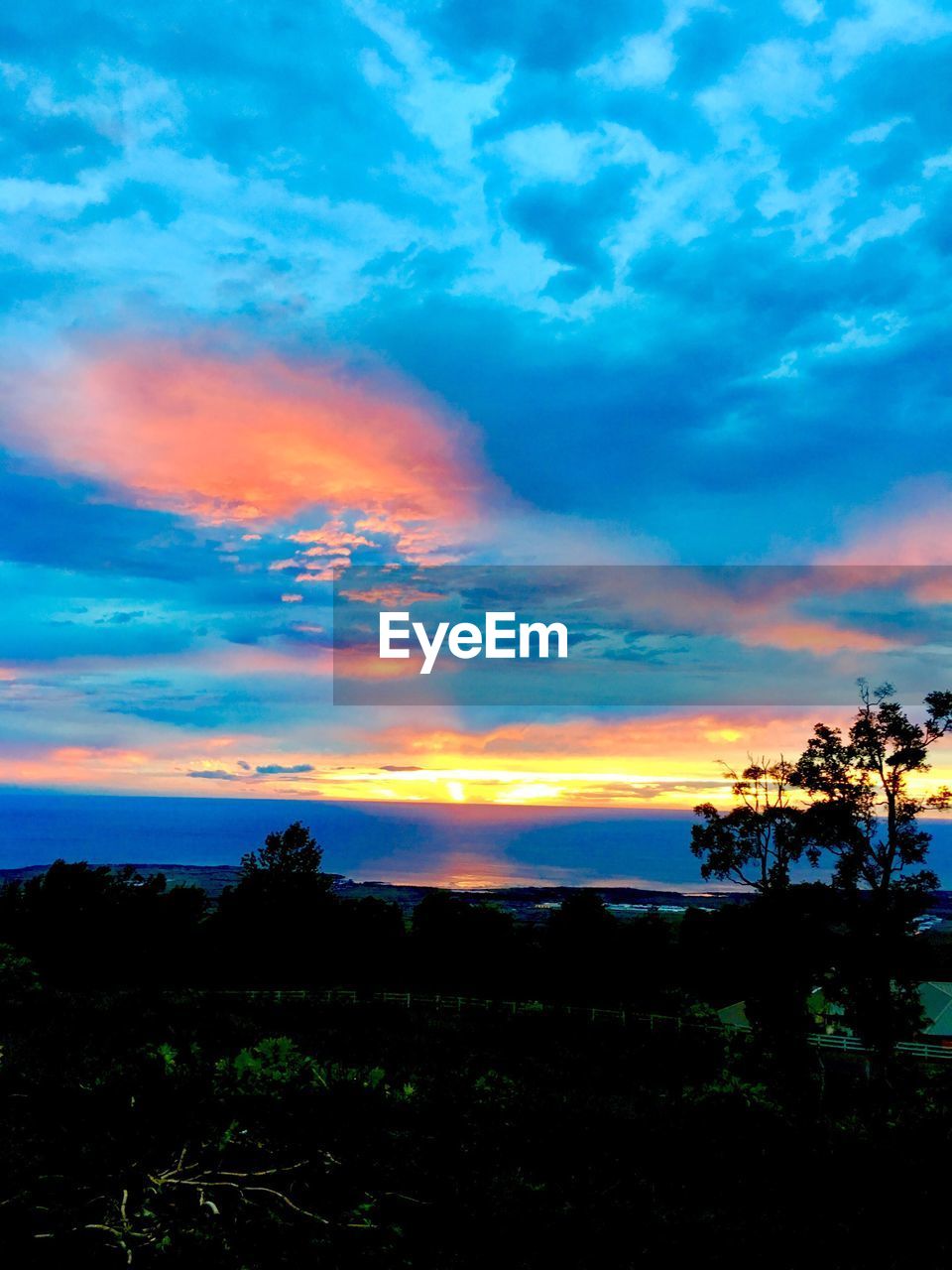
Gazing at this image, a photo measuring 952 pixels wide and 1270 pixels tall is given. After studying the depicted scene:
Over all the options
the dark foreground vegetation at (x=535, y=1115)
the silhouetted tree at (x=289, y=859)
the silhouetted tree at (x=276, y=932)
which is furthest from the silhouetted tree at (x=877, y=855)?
the silhouetted tree at (x=289, y=859)

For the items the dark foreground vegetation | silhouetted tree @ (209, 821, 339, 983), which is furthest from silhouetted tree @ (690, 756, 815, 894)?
silhouetted tree @ (209, 821, 339, 983)

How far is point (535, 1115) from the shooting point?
22.1 feet

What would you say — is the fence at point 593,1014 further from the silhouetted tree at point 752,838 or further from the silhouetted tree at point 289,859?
the silhouetted tree at point 289,859

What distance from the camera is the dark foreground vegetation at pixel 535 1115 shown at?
4.11m

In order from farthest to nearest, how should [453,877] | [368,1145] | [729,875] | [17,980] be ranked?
[453,877] → [729,875] → [17,980] → [368,1145]

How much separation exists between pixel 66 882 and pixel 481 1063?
34.6m

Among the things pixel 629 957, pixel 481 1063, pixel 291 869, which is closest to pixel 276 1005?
pixel 481 1063

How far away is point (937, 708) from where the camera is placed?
67.9 ft

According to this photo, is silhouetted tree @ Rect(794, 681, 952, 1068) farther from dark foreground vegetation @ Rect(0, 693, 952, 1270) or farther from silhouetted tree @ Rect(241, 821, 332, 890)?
silhouetted tree @ Rect(241, 821, 332, 890)

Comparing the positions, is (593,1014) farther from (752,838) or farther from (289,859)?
(289,859)

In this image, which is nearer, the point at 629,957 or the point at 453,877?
the point at 629,957

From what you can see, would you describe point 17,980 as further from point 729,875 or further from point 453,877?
point 453,877

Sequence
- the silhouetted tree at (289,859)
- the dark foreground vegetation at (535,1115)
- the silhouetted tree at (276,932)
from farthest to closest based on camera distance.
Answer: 1. the silhouetted tree at (289,859)
2. the silhouetted tree at (276,932)
3. the dark foreground vegetation at (535,1115)

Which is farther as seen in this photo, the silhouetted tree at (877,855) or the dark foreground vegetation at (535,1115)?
the silhouetted tree at (877,855)
